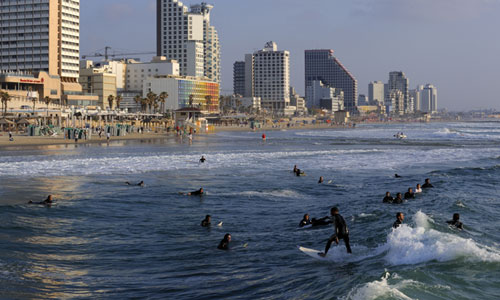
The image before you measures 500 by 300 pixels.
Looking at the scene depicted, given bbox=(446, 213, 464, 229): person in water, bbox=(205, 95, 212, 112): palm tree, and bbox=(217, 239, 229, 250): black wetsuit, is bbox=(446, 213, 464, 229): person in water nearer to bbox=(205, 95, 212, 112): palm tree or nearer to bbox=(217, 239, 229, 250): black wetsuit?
bbox=(217, 239, 229, 250): black wetsuit

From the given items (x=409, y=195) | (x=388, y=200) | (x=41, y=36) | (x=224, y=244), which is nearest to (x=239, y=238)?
(x=224, y=244)

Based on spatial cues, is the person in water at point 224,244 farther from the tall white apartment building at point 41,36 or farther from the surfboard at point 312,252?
the tall white apartment building at point 41,36

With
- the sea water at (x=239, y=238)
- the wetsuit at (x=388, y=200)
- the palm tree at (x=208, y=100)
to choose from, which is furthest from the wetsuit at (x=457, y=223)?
the palm tree at (x=208, y=100)

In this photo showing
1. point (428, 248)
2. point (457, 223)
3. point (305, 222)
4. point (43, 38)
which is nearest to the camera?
point (428, 248)

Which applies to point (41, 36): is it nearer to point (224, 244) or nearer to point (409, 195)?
point (409, 195)

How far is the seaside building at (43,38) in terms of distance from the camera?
14462 cm

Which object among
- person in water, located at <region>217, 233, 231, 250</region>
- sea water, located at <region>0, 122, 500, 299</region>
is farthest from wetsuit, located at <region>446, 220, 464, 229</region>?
person in water, located at <region>217, 233, 231, 250</region>

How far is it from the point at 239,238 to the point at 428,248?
242 inches

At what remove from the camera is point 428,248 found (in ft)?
52.2

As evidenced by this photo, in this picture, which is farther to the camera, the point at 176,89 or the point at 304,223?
the point at 176,89

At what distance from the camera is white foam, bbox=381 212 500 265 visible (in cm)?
1529

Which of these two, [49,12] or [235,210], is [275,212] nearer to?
[235,210]

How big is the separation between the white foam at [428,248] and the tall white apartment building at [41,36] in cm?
14028

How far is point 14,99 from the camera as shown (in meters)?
111
